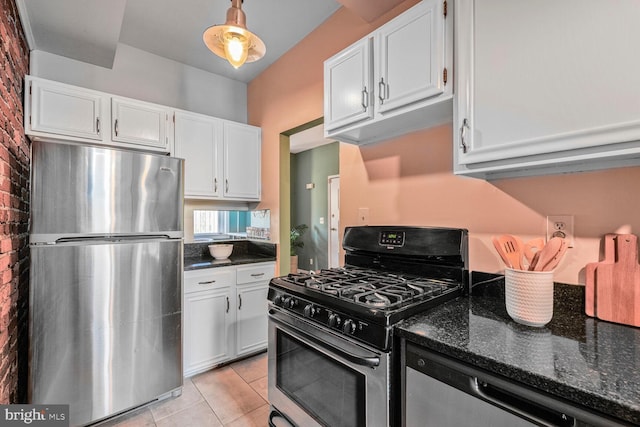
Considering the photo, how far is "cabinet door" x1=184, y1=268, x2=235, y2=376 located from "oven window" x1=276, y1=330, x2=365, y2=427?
3.77ft

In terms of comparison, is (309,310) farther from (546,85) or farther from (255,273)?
(255,273)

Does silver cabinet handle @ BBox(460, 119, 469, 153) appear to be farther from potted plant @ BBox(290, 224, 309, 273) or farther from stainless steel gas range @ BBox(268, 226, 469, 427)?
potted plant @ BBox(290, 224, 309, 273)

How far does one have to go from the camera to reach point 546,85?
0.94 m

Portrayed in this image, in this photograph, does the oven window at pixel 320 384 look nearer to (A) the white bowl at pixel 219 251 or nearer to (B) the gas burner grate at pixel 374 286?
(B) the gas burner grate at pixel 374 286

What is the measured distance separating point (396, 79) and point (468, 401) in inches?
51.6

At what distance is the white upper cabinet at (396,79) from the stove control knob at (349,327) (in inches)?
39.0

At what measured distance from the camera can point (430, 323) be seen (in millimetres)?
994

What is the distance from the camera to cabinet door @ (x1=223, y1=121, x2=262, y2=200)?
9.52 feet

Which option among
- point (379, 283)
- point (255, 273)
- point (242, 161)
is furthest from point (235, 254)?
point (379, 283)

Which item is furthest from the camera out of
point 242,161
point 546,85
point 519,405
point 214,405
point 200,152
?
point 242,161

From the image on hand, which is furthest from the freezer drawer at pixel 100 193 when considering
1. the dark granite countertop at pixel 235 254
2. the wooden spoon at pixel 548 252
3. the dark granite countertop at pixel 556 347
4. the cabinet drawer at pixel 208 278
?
the wooden spoon at pixel 548 252

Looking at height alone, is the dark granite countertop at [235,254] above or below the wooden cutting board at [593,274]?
below

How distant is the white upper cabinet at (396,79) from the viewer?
123 centimetres

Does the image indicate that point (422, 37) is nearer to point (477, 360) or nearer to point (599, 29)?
point (599, 29)
